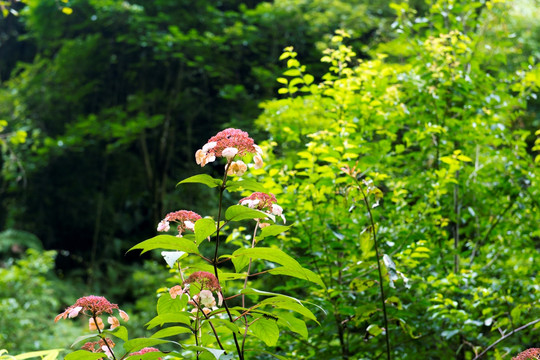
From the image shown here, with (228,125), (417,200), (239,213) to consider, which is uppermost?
(239,213)

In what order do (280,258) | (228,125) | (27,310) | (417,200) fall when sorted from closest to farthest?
(280,258) < (417,200) < (27,310) < (228,125)

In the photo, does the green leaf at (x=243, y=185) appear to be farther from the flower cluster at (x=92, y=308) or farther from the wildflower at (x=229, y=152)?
the flower cluster at (x=92, y=308)

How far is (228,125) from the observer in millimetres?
5418

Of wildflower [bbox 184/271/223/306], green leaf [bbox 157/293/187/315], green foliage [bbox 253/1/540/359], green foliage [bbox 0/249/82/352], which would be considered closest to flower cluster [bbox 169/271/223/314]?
wildflower [bbox 184/271/223/306]

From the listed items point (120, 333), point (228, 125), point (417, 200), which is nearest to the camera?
point (120, 333)

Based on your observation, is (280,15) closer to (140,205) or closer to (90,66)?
(90,66)

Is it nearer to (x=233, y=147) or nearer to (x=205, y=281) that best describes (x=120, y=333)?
(x=205, y=281)

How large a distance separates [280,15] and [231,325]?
579cm

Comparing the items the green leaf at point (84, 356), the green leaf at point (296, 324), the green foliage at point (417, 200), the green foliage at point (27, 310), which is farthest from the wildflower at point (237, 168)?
the green foliage at point (27, 310)

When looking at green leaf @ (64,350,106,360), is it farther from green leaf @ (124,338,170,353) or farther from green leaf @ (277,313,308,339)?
green leaf @ (277,313,308,339)

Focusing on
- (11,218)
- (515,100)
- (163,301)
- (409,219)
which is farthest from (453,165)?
(11,218)

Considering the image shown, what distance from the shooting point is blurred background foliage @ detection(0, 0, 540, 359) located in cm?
191

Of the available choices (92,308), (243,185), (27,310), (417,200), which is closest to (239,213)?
(243,185)

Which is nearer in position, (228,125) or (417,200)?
(417,200)
